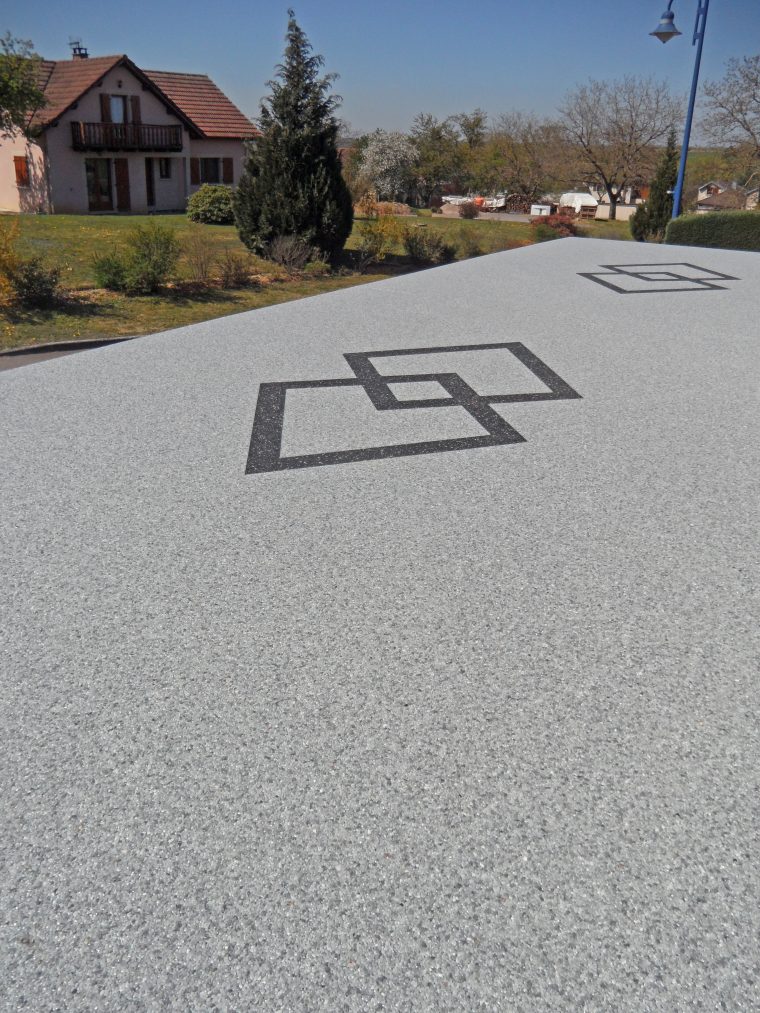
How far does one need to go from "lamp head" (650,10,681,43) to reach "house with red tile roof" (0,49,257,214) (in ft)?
57.3

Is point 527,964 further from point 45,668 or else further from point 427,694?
point 45,668

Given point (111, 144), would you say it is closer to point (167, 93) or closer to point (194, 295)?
point (167, 93)

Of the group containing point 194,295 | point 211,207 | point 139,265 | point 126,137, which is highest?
point 126,137

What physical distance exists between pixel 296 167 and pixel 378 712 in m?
14.0

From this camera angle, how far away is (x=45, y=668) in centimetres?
263

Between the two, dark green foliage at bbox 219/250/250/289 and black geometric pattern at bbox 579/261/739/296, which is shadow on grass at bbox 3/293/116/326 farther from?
black geometric pattern at bbox 579/261/739/296

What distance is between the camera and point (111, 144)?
989 inches

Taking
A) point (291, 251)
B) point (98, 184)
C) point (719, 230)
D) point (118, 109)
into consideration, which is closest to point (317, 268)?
point (291, 251)

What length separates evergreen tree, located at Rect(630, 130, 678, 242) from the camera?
21.8 meters

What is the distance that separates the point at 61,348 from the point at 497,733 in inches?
325

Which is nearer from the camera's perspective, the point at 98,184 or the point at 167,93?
the point at 98,184

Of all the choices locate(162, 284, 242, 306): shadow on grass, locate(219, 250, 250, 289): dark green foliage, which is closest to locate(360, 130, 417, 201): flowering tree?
locate(219, 250, 250, 289): dark green foliage

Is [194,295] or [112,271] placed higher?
[112,271]

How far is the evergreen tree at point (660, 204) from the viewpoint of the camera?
21781 mm
